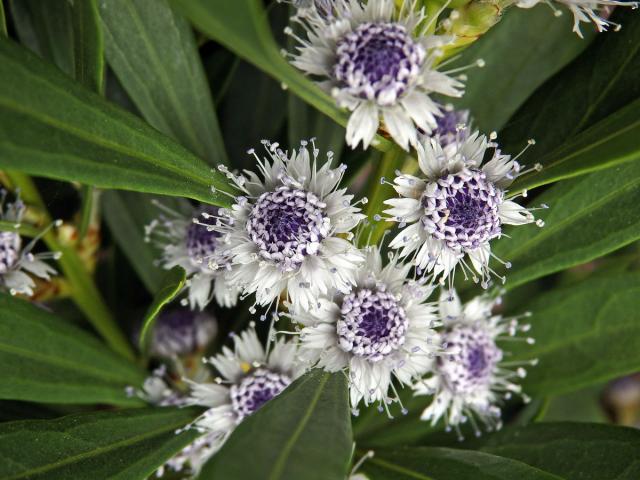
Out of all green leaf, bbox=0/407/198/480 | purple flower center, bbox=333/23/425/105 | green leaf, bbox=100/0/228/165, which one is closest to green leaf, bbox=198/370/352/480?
green leaf, bbox=0/407/198/480

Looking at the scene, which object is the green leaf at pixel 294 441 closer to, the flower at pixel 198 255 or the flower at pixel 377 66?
the flower at pixel 198 255

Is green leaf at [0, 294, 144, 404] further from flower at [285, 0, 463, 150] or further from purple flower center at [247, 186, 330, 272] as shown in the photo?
flower at [285, 0, 463, 150]

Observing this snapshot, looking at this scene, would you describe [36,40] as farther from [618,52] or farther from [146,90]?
[618,52]

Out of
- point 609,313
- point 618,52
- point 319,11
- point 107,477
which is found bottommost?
point 107,477

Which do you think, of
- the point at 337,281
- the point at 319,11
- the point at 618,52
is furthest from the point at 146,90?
the point at 618,52

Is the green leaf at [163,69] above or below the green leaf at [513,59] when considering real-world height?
below

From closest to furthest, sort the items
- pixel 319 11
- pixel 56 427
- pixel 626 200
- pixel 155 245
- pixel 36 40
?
pixel 319 11, pixel 56 427, pixel 626 200, pixel 36 40, pixel 155 245

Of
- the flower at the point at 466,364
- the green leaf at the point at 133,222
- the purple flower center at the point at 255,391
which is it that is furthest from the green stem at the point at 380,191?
the green leaf at the point at 133,222
